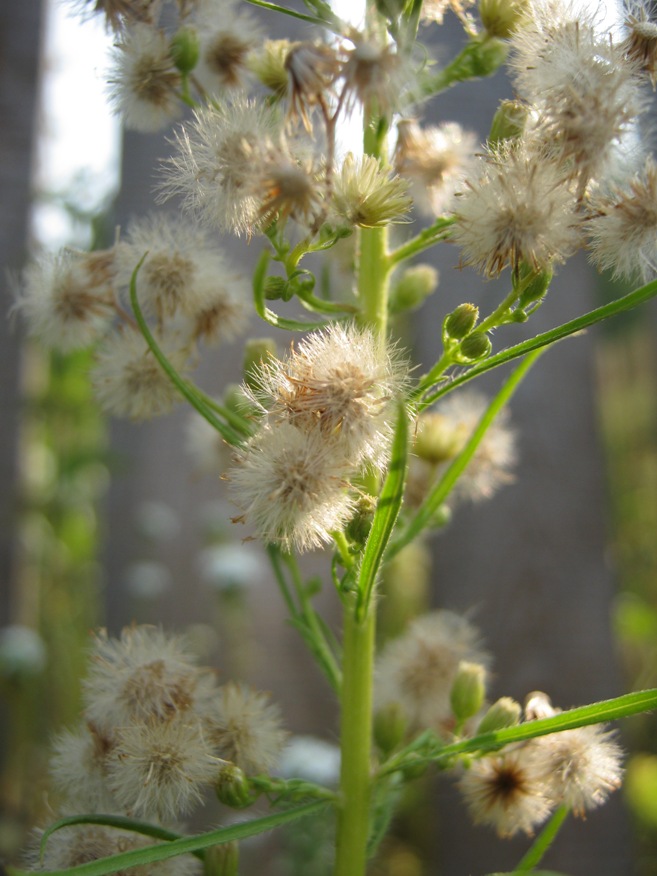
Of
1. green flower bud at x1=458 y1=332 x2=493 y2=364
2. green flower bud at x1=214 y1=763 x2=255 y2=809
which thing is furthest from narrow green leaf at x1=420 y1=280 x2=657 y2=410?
green flower bud at x1=214 y1=763 x2=255 y2=809

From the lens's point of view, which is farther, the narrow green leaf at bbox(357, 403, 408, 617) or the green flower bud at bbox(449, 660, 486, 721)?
the green flower bud at bbox(449, 660, 486, 721)

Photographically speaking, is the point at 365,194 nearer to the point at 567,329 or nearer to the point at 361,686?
the point at 567,329

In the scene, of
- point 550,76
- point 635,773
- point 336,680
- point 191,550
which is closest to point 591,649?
point 635,773

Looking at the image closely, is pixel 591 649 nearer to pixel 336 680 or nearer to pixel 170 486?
pixel 336 680

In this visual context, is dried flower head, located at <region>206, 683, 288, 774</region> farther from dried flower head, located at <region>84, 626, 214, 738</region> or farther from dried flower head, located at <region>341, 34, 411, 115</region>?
dried flower head, located at <region>341, 34, 411, 115</region>

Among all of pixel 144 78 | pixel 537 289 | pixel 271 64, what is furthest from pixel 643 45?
pixel 144 78
